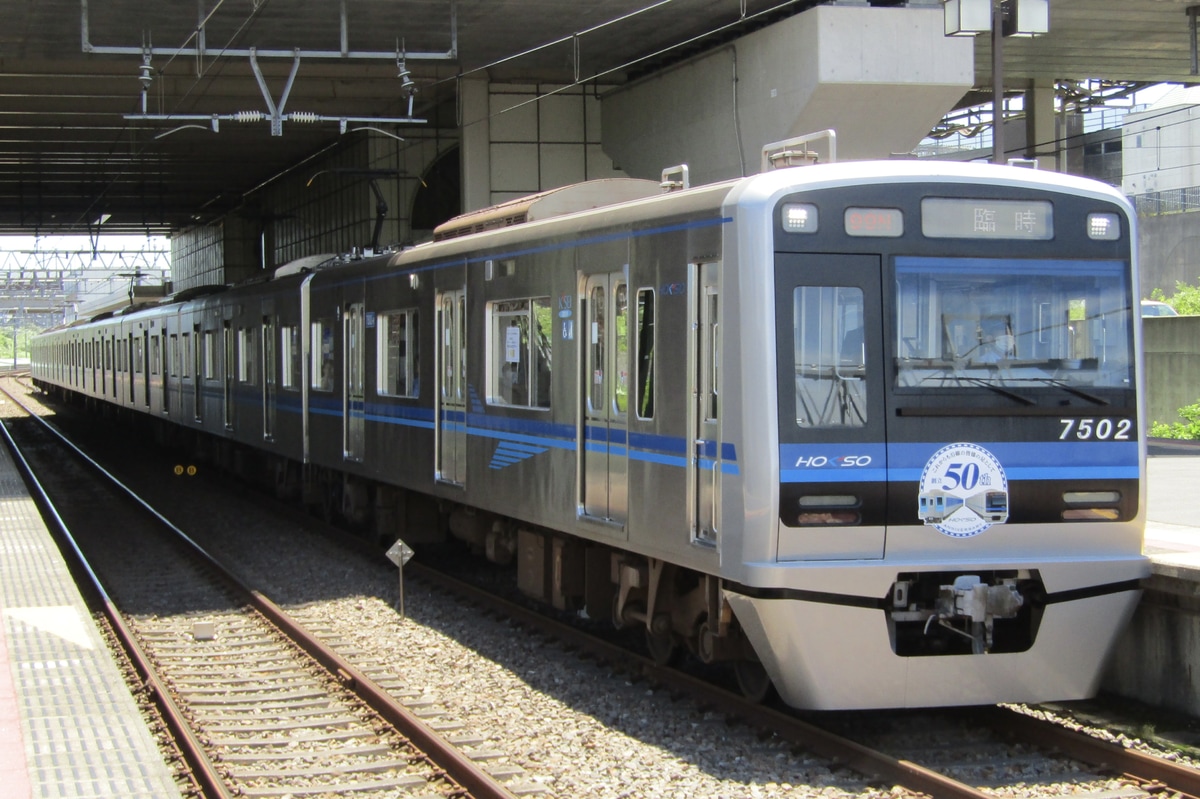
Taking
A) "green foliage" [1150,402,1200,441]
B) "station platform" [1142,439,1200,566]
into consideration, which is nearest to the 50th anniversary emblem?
"station platform" [1142,439,1200,566]

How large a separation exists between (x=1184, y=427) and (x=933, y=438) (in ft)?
50.5

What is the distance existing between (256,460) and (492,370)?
38.7ft

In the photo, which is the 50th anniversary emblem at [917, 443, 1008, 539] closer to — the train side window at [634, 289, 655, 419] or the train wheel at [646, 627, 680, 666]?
the train side window at [634, 289, 655, 419]

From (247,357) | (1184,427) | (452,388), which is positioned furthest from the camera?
(1184,427)

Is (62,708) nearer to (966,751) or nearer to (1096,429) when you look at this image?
(966,751)

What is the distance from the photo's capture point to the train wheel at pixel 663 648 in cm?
863

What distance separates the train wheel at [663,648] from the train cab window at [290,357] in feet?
30.0

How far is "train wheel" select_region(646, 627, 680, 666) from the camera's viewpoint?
8.63 m

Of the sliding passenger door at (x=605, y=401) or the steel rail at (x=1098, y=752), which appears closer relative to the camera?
the steel rail at (x=1098, y=752)

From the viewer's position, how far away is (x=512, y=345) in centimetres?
1027

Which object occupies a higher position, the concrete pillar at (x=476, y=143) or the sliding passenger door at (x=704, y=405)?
the concrete pillar at (x=476, y=143)

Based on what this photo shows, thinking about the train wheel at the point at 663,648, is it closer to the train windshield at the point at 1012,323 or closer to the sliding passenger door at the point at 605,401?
the sliding passenger door at the point at 605,401

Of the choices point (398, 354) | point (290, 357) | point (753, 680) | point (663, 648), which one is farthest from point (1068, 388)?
point (290, 357)


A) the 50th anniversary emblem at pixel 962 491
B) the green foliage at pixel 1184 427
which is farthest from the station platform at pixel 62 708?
the green foliage at pixel 1184 427
